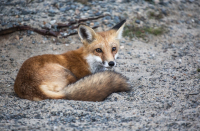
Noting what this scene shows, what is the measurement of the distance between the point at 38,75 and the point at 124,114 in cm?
166

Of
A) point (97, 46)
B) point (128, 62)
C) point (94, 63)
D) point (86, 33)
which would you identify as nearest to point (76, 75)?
point (94, 63)

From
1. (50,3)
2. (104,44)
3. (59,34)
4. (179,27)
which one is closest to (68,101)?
(104,44)

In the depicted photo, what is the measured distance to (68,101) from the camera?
3.24 meters

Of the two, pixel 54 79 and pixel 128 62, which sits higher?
pixel 54 79

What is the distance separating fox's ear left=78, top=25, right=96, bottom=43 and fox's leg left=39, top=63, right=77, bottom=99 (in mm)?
910

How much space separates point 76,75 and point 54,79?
63 cm

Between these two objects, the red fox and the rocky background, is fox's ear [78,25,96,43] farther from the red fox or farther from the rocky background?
the rocky background

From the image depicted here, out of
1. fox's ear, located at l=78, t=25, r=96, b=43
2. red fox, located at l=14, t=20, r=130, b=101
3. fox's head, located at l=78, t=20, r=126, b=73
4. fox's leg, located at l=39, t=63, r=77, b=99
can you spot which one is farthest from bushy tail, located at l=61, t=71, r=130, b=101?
fox's ear, located at l=78, t=25, r=96, b=43

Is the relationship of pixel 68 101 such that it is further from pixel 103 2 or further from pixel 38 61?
pixel 103 2

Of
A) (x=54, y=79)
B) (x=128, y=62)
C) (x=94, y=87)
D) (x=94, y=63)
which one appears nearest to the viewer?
(x=94, y=87)

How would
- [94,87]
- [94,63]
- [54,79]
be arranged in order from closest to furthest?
[94,87] → [54,79] → [94,63]

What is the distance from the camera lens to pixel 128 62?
5.50 m

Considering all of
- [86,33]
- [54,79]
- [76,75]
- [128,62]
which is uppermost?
[86,33]

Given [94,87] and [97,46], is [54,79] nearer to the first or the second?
Result: [94,87]
